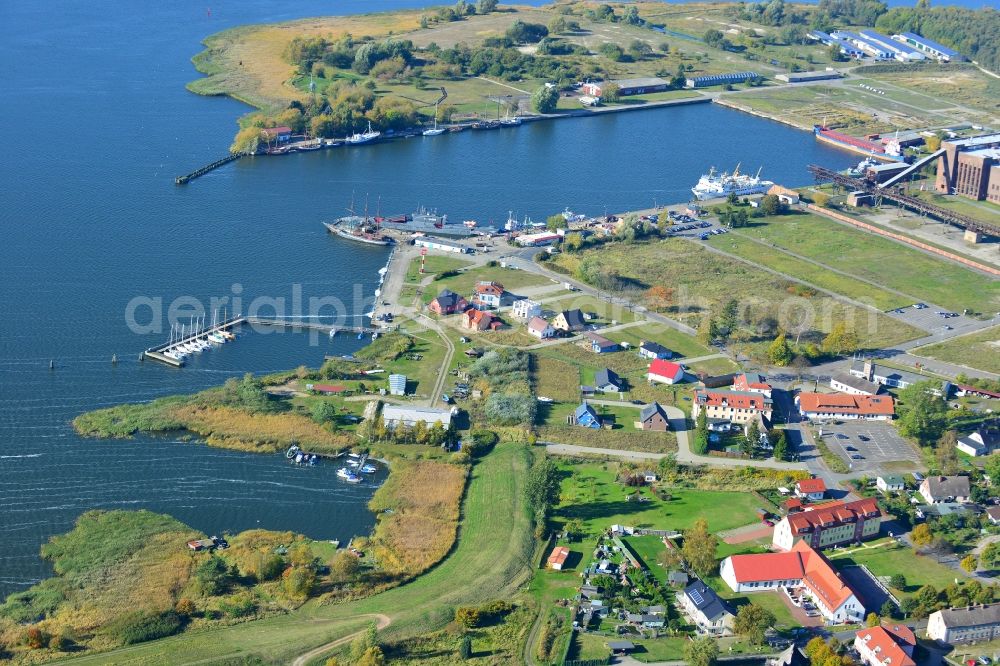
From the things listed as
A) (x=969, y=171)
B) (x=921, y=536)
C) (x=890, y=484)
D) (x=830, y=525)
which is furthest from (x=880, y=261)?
(x=830, y=525)

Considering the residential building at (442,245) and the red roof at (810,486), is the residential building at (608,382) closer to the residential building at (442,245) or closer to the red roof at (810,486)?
the red roof at (810,486)

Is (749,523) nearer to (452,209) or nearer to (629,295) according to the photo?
(629,295)

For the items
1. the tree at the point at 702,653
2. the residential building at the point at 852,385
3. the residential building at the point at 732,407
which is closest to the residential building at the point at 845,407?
the residential building at the point at 852,385

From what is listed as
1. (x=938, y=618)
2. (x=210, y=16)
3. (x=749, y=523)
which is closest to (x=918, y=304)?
(x=749, y=523)

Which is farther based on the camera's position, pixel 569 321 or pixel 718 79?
pixel 718 79

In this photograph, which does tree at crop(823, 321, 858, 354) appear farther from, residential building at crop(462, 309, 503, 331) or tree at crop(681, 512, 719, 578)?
tree at crop(681, 512, 719, 578)

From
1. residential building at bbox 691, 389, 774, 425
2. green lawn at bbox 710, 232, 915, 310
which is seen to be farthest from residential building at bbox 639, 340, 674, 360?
green lawn at bbox 710, 232, 915, 310

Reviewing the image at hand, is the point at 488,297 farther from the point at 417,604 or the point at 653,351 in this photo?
the point at 417,604
